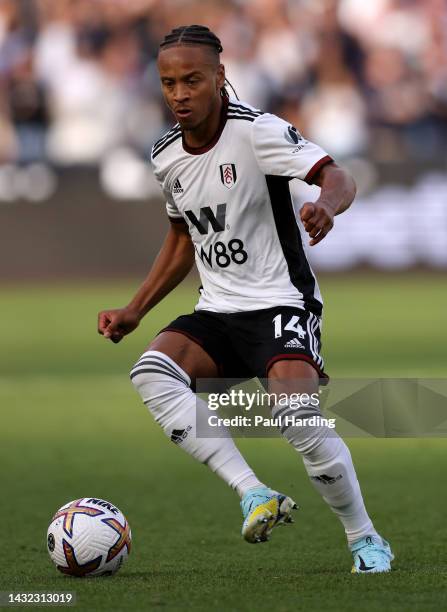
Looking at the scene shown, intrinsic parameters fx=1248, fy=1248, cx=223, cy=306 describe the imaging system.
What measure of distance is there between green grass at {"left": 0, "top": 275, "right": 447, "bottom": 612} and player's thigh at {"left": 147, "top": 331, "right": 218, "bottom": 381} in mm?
797

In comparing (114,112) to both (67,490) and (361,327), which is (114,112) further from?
(67,490)

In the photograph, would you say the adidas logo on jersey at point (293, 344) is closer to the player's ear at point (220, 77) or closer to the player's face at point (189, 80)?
the player's face at point (189, 80)

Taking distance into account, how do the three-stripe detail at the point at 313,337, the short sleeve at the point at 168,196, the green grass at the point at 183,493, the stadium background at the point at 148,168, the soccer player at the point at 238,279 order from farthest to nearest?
the stadium background at the point at 148,168
the short sleeve at the point at 168,196
the three-stripe detail at the point at 313,337
the soccer player at the point at 238,279
the green grass at the point at 183,493

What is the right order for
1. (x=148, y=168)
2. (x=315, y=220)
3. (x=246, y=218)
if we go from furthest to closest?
(x=148, y=168) → (x=246, y=218) → (x=315, y=220)

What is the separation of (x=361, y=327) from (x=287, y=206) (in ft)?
35.4

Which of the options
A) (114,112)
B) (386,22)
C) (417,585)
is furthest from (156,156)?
(386,22)

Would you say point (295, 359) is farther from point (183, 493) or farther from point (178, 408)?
point (183, 493)

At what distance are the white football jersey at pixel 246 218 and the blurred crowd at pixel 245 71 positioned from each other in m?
14.5

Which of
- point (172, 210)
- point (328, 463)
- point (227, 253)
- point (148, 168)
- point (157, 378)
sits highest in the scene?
point (172, 210)

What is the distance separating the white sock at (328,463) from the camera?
15.7 feet

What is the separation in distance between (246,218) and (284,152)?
0.33 meters

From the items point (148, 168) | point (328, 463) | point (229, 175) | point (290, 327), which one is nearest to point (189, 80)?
point (229, 175)

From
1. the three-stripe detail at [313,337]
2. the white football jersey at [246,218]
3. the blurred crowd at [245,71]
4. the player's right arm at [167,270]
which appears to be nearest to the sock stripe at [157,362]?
the white football jersey at [246,218]

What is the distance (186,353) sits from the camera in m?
5.12
